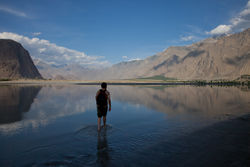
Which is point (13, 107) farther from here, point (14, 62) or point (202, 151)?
point (14, 62)

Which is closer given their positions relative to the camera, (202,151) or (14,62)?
(202,151)

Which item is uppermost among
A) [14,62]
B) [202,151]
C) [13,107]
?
[14,62]

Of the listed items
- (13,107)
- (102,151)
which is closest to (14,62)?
(13,107)

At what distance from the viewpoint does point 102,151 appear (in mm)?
7449

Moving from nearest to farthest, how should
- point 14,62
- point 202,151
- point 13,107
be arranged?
point 202,151 < point 13,107 < point 14,62

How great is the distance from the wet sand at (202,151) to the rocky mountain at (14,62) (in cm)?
17059

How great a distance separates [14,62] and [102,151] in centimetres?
18705

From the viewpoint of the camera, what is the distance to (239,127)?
11.2m

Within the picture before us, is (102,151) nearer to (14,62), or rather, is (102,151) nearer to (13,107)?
(13,107)

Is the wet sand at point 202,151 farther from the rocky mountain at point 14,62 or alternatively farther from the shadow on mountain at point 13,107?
the rocky mountain at point 14,62

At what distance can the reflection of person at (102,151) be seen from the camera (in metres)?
6.63

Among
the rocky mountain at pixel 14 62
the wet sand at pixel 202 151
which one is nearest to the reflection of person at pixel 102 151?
the wet sand at pixel 202 151

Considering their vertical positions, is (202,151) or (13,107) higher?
(13,107)

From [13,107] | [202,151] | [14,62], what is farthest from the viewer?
[14,62]
